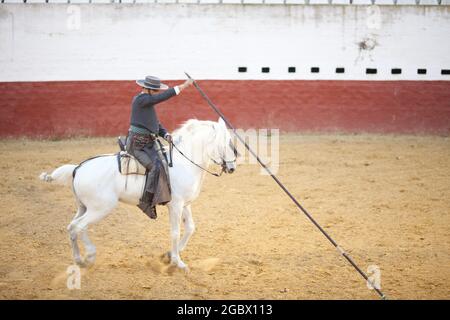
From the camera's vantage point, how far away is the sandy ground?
527 cm

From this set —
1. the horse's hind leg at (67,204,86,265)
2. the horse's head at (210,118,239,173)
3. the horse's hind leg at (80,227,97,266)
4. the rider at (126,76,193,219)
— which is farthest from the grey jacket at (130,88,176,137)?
the horse's hind leg at (80,227,97,266)

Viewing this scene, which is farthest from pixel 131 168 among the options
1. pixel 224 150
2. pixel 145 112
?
pixel 224 150

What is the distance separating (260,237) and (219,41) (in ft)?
27.5

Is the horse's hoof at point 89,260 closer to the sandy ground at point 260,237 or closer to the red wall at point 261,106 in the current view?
the sandy ground at point 260,237

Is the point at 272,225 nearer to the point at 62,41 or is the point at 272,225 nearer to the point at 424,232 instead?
the point at 424,232

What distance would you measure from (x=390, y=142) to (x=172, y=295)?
9.84 m

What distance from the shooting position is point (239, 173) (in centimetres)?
1070

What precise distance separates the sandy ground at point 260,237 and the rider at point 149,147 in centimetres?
85

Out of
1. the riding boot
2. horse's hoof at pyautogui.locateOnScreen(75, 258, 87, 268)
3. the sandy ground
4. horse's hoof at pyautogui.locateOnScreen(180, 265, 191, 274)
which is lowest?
the sandy ground

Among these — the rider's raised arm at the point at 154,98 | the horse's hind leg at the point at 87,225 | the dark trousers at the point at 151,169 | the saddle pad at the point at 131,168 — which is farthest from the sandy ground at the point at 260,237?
the rider's raised arm at the point at 154,98

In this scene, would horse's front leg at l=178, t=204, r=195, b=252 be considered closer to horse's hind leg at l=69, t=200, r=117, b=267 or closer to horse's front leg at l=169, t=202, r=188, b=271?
horse's front leg at l=169, t=202, r=188, b=271

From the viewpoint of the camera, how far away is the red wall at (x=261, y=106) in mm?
13664

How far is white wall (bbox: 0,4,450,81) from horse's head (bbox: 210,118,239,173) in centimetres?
855

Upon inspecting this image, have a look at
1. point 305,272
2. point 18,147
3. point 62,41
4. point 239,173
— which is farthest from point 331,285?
point 62,41
